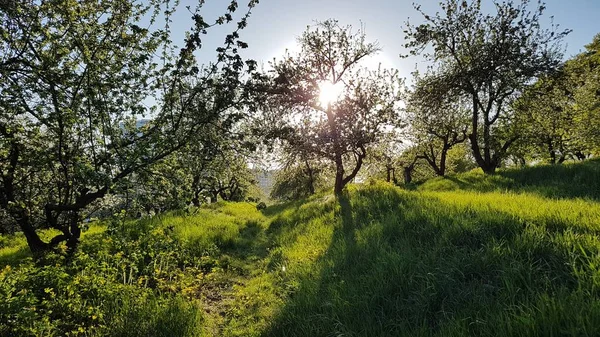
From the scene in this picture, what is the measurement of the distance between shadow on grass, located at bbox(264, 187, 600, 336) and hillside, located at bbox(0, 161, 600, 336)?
0.02 metres

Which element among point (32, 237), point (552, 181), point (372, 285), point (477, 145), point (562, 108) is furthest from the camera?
point (562, 108)

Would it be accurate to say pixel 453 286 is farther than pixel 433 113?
No

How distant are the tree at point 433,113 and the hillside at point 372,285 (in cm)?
1125

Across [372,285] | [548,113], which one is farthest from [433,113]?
[372,285]

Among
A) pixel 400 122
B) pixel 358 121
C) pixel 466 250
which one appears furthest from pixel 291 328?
pixel 400 122

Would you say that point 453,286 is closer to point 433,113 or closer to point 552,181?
point 552,181

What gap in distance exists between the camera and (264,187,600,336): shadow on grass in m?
2.98

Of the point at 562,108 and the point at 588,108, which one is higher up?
the point at 562,108

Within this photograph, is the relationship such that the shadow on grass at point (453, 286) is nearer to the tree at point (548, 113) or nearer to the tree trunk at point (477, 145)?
the tree trunk at point (477, 145)

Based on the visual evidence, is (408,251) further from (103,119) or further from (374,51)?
(374,51)

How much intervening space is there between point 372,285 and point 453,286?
115 centimetres

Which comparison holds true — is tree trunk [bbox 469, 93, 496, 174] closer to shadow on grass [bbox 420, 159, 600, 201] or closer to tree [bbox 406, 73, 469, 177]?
tree [bbox 406, 73, 469, 177]

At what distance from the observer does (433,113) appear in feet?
62.8

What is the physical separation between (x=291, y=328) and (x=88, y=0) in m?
7.36
